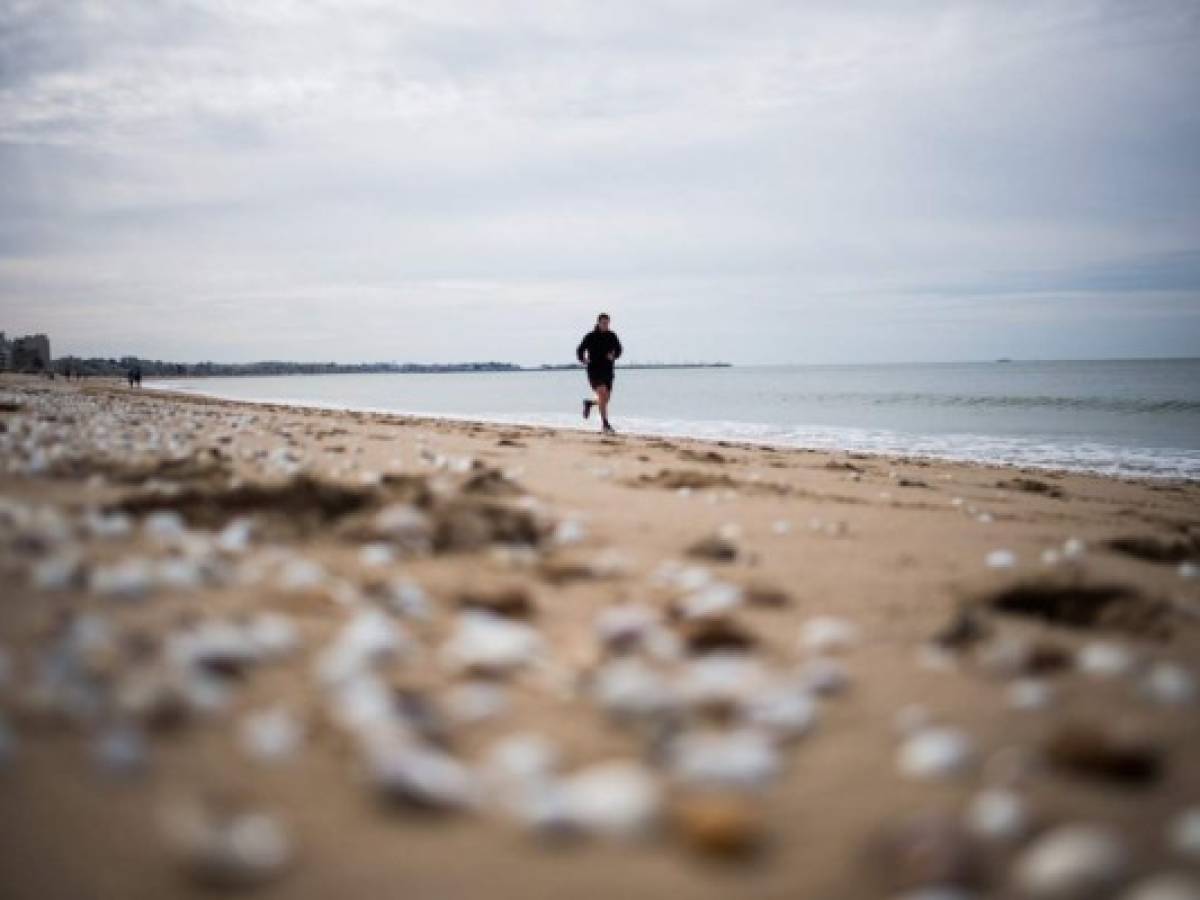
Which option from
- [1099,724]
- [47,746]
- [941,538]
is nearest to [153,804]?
[47,746]

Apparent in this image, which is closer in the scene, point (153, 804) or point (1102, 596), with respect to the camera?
point (153, 804)

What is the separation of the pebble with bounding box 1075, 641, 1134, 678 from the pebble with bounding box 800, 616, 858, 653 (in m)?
0.66

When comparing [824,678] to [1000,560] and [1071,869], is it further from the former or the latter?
[1000,560]

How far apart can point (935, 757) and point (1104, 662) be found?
0.95 meters

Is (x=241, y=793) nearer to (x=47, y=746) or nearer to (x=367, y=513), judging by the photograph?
(x=47, y=746)

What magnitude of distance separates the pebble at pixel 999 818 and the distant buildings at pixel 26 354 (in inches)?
4651

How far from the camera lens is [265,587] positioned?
2.72m

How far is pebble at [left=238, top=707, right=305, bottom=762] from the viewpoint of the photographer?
1.65 meters

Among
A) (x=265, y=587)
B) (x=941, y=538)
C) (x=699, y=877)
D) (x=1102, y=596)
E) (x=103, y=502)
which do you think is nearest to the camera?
(x=699, y=877)

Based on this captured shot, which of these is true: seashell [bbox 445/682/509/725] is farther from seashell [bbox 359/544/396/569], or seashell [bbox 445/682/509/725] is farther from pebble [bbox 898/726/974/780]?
seashell [bbox 359/544/396/569]

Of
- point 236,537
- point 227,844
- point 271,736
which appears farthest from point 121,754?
point 236,537

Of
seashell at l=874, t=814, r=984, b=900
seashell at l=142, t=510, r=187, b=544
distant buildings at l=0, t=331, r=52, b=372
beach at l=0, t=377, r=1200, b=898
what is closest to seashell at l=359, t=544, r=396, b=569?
beach at l=0, t=377, r=1200, b=898

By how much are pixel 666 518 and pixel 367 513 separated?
1623mm

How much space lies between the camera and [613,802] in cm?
152
